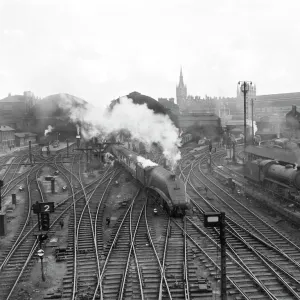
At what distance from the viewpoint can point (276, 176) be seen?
25.8m

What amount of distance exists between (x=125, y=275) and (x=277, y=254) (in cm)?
713

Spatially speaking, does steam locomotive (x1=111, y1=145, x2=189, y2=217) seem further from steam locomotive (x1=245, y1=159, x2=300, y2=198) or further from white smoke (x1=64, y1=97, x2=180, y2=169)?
white smoke (x1=64, y1=97, x2=180, y2=169)

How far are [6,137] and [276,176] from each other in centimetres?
5727

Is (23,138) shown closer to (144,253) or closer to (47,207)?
(47,207)

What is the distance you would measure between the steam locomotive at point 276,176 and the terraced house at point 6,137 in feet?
163

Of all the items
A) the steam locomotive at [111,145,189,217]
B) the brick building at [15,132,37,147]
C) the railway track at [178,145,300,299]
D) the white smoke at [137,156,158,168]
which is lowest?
the railway track at [178,145,300,299]

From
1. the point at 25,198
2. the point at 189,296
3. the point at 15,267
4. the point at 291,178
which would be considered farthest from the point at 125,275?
the point at 25,198

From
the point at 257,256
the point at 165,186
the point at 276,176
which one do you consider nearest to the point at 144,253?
the point at 257,256

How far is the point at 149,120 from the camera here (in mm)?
42344

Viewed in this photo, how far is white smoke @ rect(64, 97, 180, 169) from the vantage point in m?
→ 36.6

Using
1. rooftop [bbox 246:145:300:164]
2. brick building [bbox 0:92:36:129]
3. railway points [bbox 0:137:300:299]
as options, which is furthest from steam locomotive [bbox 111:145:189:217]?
brick building [bbox 0:92:36:129]

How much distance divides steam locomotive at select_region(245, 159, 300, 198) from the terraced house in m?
49.7

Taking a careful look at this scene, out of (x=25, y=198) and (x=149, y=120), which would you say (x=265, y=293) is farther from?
(x=149, y=120)

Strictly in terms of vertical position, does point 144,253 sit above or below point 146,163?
below
